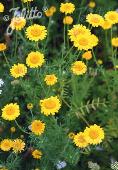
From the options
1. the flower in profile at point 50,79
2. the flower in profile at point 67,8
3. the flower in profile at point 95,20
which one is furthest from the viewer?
the flower in profile at point 67,8

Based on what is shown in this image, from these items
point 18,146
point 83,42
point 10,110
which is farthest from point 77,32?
point 18,146

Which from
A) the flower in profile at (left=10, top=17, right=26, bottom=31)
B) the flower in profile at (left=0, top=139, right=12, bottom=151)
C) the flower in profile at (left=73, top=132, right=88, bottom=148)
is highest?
the flower in profile at (left=10, top=17, right=26, bottom=31)

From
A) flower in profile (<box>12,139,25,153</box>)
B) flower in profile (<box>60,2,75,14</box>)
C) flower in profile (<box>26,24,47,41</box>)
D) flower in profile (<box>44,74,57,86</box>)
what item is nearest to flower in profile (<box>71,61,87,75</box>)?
flower in profile (<box>44,74,57,86</box>)

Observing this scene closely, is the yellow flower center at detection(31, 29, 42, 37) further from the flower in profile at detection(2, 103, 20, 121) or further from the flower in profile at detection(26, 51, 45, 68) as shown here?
the flower in profile at detection(2, 103, 20, 121)

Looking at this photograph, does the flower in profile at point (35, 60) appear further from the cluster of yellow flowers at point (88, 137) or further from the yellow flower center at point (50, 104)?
the cluster of yellow flowers at point (88, 137)

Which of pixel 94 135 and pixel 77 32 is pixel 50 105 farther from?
pixel 77 32

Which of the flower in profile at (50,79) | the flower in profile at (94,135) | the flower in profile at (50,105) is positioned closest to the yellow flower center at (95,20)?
the flower in profile at (50,79)
